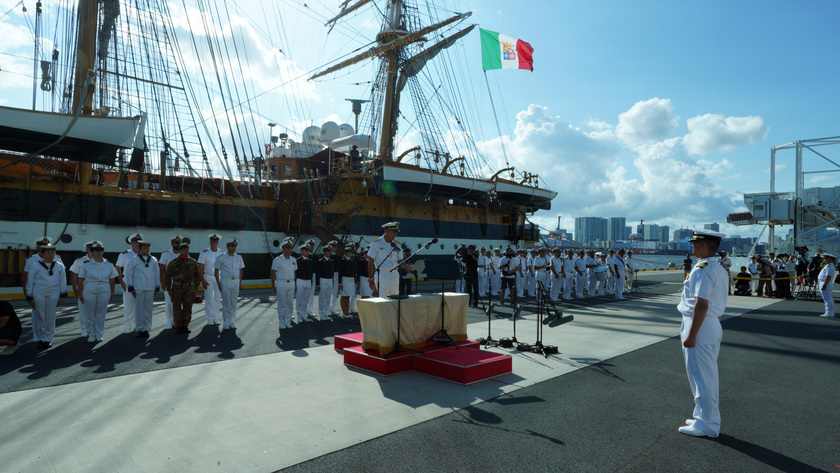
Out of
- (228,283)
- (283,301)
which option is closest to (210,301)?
(228,283)

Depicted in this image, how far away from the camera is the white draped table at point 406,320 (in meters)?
5.64

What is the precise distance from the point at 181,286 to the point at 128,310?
4.19 ft

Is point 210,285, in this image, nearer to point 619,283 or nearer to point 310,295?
point 310,295

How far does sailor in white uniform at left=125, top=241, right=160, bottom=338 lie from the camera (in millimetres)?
8047

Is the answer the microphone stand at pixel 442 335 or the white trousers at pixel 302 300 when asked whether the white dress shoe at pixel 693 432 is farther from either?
the white trousers at pixel 302 300

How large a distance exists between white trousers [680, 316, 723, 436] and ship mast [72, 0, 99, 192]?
15.7m

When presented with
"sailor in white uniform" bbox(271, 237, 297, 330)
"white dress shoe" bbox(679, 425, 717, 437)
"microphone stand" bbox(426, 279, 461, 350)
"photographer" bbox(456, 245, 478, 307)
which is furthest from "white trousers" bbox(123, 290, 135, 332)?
"white dress shoe" bbox(679, 425, 717, 437)

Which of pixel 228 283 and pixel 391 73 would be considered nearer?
pixel 228 283

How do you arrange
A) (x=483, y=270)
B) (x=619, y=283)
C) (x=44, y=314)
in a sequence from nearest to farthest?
(x=44, y=314) < (x=619, y=283) < (x=483, y=270)

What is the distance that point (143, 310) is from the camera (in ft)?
26.6

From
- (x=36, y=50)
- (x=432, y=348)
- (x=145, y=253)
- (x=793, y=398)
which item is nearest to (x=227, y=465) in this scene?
(x=432, y=348)

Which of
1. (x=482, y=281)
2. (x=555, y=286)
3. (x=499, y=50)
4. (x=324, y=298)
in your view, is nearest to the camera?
(x=324, y=298)

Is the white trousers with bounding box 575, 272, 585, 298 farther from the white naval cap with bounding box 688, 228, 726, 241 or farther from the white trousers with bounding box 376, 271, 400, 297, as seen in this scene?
the white naval cap with bounding box 688, 228, 726, 241

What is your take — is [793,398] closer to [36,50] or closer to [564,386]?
[564,386]
